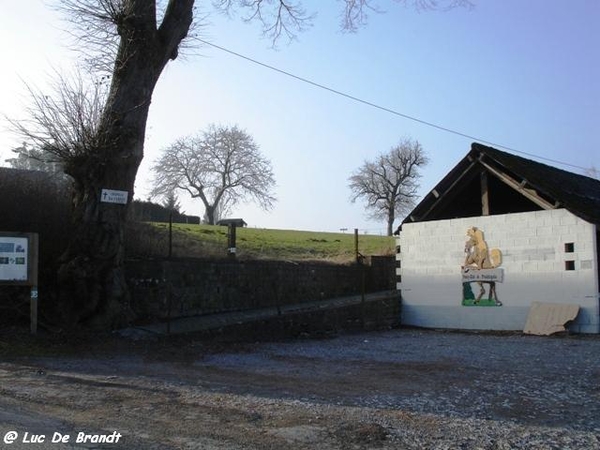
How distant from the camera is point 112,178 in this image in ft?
47.2

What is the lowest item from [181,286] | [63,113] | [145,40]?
[181,286]

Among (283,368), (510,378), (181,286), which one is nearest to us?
(510,378)

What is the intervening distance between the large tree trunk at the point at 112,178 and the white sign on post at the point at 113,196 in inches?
4.1

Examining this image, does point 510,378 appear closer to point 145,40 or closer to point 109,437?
point 109,437

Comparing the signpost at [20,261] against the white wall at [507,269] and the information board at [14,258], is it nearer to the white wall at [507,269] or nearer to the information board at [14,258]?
the information board at [14,258]

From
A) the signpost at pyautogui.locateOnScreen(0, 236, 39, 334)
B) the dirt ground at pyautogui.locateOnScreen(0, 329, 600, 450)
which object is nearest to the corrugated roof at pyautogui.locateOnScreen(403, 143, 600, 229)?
the dirt ground at pyautogui.locateOnScreen(0, 329, 600, 450)

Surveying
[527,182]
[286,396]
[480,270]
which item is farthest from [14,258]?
[527,182]

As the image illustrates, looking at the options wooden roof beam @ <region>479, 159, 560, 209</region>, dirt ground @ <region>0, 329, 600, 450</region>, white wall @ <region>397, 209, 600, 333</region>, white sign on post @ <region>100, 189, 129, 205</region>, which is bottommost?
dirt ground @ <region>0, 329, 600, 450</region>

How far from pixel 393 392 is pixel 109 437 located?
4252 mm

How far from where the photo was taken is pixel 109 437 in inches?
232

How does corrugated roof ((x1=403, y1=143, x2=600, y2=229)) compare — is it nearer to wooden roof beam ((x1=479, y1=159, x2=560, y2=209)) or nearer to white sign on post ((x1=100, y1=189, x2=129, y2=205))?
wooden roof beam ((x1=479, y1=159, x2=560, y2=209))

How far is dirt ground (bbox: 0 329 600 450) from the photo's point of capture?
606 centimetres

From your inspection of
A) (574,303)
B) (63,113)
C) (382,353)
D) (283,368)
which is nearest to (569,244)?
(574,303)

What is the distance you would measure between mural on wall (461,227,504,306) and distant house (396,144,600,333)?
1.3 inches
